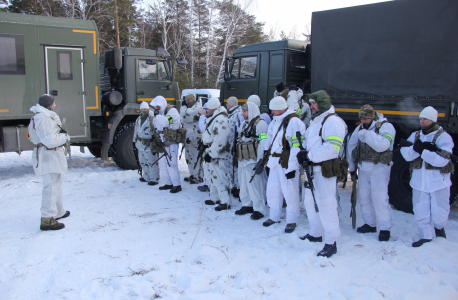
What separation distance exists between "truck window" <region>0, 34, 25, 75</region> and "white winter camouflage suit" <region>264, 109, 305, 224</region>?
17.0 feet

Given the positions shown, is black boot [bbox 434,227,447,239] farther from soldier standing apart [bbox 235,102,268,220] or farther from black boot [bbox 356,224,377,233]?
soldier standing apart [bbox 235,102,268,220]

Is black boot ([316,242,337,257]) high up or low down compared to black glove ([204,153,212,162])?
down

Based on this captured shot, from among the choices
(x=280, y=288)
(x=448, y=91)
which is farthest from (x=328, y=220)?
(x=448, y=91)

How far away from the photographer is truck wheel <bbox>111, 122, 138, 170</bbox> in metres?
7.64

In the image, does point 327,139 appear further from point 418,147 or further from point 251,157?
point 251,157

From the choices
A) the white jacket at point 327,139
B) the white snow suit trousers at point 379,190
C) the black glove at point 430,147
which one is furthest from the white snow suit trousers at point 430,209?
the white jacket at point 327,139

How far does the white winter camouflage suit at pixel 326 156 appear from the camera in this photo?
134 inches

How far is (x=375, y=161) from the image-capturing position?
12.9 ft

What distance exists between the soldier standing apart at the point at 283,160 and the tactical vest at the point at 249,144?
0.22m

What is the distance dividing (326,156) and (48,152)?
11.1ft

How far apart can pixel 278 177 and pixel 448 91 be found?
97.2 inches

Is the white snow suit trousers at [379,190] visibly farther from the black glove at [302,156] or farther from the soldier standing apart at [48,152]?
the soldier standing apart at [48,152]

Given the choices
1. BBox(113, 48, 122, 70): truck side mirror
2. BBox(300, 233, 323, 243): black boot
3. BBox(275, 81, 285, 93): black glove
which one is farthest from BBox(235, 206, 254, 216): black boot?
BBox(113, 48, 122, 70): truck side mirror

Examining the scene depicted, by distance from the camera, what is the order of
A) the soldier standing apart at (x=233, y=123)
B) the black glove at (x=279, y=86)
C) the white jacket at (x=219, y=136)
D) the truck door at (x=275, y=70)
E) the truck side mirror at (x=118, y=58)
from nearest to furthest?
the white jacket at (x=219, y=136)
the soldier standing apart at (x=233, y=123)
the black glove at (x=279, y=86)
the truck door at (x=275, y=70)
the truck side mirror at (x=118, y=58)
